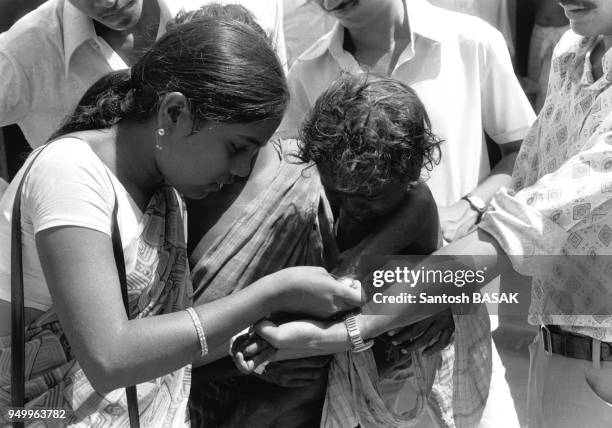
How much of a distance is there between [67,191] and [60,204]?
3 cm

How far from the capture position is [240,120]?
1655mm

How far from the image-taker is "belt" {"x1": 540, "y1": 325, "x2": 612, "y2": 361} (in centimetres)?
199

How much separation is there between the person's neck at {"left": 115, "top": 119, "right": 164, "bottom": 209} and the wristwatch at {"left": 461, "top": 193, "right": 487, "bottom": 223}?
39.3 inches

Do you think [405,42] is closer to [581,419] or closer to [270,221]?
[270,221]

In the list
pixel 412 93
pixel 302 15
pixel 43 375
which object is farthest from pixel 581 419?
pixel 302 15

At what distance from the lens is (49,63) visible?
8.55ft

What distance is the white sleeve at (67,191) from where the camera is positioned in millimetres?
1484

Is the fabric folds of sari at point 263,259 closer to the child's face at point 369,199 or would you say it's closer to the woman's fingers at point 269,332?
the child's face at point 369,199

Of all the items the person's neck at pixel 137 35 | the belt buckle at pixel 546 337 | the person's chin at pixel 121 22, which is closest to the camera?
the belt buckle at pixel 546 337

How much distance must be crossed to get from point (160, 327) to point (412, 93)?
0.78 metres

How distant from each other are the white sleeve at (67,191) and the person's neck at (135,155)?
0.34ft

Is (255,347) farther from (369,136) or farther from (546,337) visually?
(546,337)

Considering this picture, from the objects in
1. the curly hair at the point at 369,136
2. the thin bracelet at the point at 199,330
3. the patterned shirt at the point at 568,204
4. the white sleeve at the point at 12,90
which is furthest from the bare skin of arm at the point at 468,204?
the white sleeve at the point at 12,90

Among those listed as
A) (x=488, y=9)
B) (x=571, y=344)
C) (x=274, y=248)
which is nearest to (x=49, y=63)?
(x=274, y=248)
